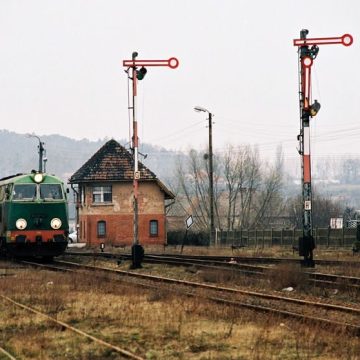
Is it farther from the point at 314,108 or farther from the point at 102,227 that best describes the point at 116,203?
the point at 314,108

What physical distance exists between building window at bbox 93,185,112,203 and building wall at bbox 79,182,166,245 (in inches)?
13.0

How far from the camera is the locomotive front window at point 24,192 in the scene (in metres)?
26.2

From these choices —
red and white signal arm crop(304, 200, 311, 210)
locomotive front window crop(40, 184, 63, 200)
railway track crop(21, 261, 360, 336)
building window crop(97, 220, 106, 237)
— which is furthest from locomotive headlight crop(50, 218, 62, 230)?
building window crop(97, 220, 106, 237)

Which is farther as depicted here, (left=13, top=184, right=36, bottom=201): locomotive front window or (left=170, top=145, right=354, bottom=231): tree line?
(left=170, top=145, right=354, bottom=231): tree line

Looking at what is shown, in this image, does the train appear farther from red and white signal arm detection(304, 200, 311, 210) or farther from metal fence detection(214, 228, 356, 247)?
metal fence detection(214, 228, 356, 247)

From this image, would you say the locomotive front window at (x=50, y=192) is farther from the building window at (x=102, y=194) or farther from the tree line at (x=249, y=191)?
the tree line at (x=249, y=191)

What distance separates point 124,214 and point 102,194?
2.32m

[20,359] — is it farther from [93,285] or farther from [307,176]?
[307,176]

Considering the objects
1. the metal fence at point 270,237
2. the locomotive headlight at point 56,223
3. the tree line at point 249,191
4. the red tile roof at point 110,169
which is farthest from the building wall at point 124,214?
the locomotive headlight at point 56,223

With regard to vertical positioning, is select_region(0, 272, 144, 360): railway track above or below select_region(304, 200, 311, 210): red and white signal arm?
below

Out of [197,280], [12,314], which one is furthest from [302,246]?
[12,314]

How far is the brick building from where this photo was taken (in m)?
56.2

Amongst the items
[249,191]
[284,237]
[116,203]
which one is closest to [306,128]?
[284,237]

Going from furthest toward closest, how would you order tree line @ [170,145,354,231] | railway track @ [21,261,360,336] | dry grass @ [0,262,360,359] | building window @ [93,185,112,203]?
1. tree line @ [170,145,354,231]
2. building window @ [93,185,112,203]
3. railway track @ [21,261,360,336]
4. dry grass @ [0,262,360,359]
